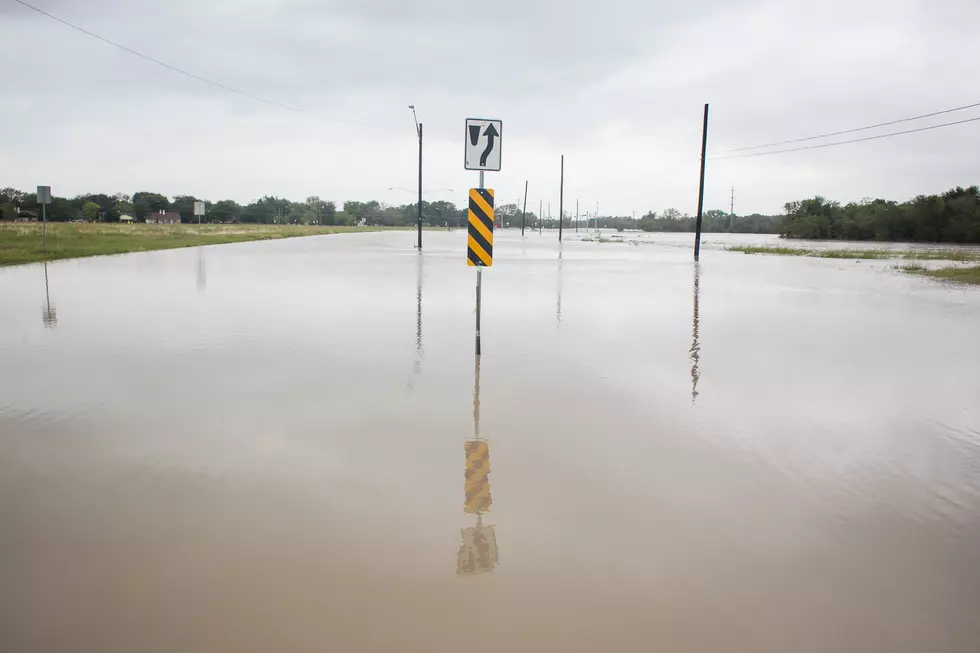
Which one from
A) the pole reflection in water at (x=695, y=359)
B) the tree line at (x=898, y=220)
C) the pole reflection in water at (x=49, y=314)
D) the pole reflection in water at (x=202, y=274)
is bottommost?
the pole reflection in water at (x=695, y=359)

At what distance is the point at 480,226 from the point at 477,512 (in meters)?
5.81

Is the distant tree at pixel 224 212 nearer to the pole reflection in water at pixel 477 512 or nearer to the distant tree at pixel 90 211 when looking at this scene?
the distant tree at pixel 90 211

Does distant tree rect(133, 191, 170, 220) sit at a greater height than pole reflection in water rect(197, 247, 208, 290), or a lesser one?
greater

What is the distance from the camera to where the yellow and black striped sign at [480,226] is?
9.27 metres

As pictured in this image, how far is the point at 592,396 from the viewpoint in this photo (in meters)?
7.00

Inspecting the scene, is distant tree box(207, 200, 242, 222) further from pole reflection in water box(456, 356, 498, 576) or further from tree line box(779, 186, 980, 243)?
pole reflection in water box(456, 356, 498, 576)

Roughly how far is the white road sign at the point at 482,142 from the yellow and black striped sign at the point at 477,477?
5.07m

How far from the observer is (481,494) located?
4.32 meters

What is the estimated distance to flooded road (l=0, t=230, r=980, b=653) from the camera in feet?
9.84

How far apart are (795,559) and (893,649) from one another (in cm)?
75

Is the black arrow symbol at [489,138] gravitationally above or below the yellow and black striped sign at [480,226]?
above

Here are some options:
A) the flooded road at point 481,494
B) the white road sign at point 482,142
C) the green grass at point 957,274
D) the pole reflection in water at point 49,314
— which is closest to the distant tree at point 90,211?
the pole reflection in water at point 49,314

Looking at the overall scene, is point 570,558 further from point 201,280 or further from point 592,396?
point 201,280

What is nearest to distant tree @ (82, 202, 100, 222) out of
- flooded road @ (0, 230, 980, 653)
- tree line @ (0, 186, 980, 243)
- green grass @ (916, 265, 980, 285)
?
tree line @ (0, 186, 980, 243)
